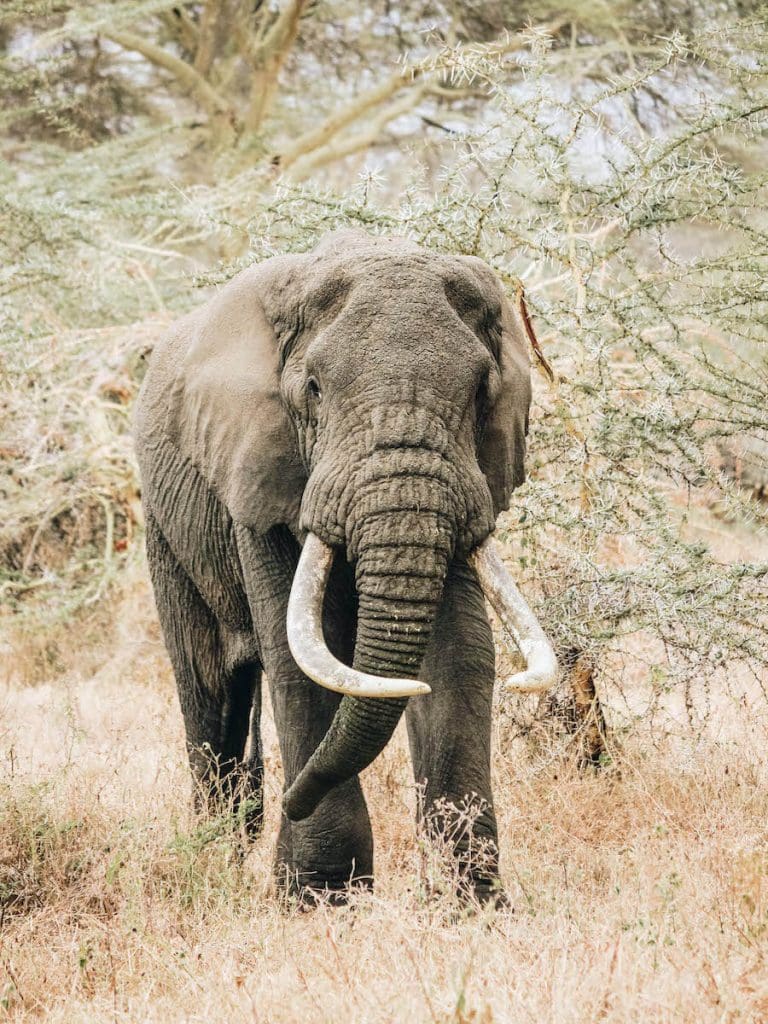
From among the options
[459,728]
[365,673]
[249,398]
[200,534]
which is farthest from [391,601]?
[200,534]

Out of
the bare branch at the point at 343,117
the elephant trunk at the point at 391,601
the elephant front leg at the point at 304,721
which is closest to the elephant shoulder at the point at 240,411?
the elephant front leg at the point at 304,721

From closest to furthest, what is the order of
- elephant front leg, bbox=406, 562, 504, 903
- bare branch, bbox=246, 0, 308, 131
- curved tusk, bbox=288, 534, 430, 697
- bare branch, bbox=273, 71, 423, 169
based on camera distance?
curved tusk, bbox=288, 534, 430, 697 → elephant front leg, bbox=406, 562, 504, 903 → bare branch, bbox=246, 0, 308, 131 → bare branch, bbox=273, 71, 423, 169

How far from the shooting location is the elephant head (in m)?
3.73

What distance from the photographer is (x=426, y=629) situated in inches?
149

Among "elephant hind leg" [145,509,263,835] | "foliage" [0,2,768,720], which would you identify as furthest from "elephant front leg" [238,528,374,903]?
"foliage" [0,2,768,720]

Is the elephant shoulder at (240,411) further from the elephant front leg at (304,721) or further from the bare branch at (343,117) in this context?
the bare branch at (343,117)

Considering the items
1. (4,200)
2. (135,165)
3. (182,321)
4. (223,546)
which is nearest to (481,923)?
(223,546)

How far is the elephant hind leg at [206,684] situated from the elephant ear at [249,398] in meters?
1.29

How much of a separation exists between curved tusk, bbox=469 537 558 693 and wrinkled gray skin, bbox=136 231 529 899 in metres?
0.08

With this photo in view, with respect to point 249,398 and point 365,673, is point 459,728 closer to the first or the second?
point 365,673

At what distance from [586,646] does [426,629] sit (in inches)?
80.8

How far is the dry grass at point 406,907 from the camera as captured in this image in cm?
298

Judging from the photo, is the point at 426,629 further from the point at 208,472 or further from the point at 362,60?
the point at 362,60

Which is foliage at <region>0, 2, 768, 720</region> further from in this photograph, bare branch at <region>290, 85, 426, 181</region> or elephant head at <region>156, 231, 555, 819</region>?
bare branch at <region>290, 85, 426, 181</region>
